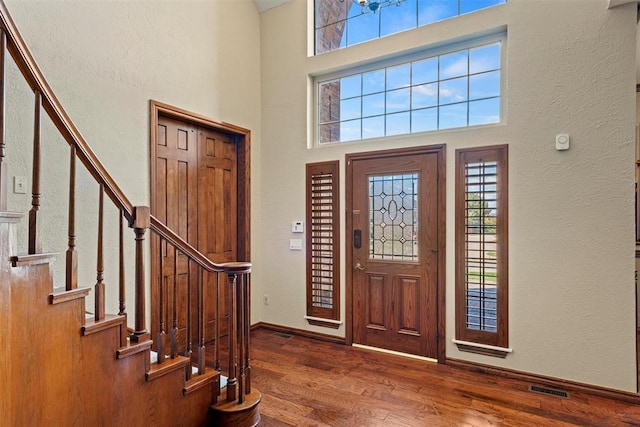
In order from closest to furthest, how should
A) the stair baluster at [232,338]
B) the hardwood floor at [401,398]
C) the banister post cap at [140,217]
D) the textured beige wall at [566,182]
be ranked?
the banister post cap at [140,217] → the stair baluster at [232,338] → the hardwood floor at [401,398] → the textured beige wall at [566,182]

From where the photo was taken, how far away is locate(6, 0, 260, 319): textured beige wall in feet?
8.09

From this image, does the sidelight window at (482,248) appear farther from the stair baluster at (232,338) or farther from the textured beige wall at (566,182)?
the stair baluster at (232,338)

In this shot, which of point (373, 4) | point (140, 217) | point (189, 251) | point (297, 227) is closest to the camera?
point (140, 217)

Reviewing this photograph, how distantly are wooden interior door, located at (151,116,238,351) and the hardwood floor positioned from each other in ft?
2.97

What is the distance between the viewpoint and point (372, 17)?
374cm

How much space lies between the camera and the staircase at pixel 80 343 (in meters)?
1.43

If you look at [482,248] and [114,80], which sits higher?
[114,80]

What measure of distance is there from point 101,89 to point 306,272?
2.59 meters

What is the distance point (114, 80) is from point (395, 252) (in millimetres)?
2910

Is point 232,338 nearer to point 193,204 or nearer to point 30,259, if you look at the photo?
point 30,259

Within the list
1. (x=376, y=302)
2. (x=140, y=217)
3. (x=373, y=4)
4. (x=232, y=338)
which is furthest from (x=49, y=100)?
(x=376, y=302)

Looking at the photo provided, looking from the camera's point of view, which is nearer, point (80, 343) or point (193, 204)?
point (80, 343)

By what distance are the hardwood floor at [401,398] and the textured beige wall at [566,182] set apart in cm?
29

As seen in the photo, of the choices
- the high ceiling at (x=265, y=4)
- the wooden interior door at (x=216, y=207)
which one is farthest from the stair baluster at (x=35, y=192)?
the high ceiling at (x=265, y=4)
